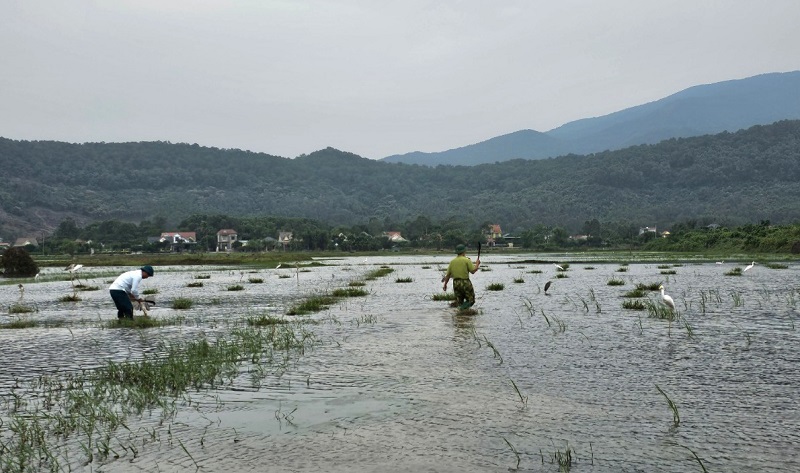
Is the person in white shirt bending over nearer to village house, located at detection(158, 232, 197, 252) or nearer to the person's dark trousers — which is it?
the person's dark trousers

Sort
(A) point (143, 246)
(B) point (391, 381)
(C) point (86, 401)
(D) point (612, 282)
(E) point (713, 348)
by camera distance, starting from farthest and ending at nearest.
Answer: (A) point (143, 246) < (D) point (612, 282) < (E) point (713, 348) < (B) point (391, 381) < (C) point (86, 401)

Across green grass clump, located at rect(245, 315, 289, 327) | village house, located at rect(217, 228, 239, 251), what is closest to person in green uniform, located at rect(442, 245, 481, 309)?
green grass clump, located at rect(245, 315, 289, 327)

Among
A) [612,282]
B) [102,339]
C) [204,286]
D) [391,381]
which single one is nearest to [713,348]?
[391,381]

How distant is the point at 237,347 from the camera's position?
14797mm

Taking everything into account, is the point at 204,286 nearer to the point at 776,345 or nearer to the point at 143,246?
the point at 776,345

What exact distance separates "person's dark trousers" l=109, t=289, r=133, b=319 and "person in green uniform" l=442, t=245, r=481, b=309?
31.8ft

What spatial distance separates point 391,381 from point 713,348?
22.9 feet

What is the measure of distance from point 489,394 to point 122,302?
13.7 metres

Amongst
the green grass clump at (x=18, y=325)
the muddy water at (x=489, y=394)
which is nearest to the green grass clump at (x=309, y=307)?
the muddy water at (x=489, y=394)

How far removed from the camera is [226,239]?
588 ft

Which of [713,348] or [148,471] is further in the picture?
[713,348]

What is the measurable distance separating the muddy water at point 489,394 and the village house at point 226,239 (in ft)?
522

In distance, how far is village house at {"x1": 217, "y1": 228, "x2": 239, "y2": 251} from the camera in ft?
576

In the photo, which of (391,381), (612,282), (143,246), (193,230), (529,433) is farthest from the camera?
(193,230)
